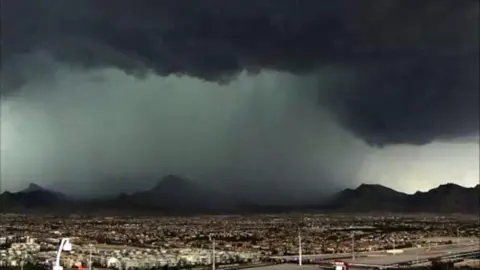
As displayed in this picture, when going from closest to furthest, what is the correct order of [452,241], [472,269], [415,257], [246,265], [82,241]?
[472,269] → [246,265] → [415,257] → [82,241] → [452,241]

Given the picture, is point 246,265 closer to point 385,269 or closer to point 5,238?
point 385,269

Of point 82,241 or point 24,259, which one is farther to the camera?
point 82,241

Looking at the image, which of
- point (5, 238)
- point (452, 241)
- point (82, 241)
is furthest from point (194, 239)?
point (452, 241)

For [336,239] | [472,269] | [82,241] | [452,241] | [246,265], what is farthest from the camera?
[336,239]

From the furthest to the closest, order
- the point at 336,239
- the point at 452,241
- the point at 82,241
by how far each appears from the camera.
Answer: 1. the point at 336,239
2. the point at 452,241
3. the point at 82,241

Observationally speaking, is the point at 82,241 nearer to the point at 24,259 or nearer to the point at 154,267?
the point at 24,259

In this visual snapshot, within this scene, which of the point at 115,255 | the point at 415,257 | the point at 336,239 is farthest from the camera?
the point at 336,239

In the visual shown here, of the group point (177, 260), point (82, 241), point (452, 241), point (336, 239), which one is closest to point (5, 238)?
point (82, 241)

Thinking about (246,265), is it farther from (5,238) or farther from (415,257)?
(5,238)

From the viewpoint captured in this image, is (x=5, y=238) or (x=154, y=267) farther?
(x=5, y=238)
